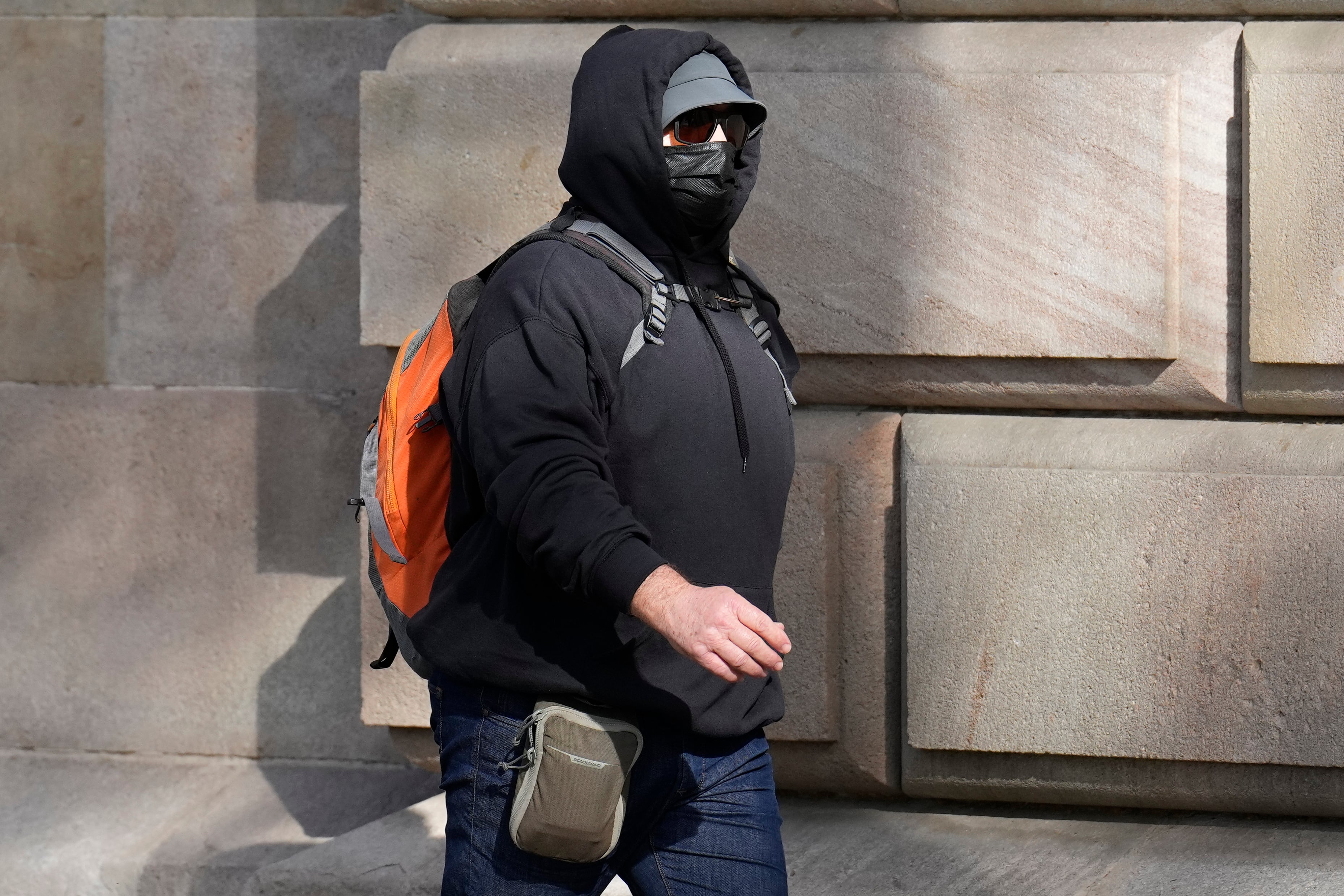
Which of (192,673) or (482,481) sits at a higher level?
(482,481)

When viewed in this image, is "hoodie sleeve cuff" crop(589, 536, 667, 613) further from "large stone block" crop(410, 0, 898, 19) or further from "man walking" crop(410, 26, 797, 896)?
"large stone block" crop(410, 0, 898, 19)

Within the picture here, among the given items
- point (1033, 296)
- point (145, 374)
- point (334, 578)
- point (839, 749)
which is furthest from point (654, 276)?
point (145, 374)

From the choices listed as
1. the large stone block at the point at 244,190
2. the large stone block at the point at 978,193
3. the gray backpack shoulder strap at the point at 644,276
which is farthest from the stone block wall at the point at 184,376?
the gray backpack shoulder strap at the point at 644,276

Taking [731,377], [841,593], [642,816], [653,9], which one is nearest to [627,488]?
[731,377]

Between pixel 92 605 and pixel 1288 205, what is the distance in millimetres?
2899

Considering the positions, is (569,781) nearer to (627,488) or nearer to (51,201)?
(627,488)

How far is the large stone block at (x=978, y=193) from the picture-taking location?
2.74 m

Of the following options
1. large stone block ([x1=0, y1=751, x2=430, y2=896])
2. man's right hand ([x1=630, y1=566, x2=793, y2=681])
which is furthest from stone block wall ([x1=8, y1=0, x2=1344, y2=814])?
man's right hand ([x1=630, y1=566, x2=793, y2=681])

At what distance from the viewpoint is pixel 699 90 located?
1919 mm

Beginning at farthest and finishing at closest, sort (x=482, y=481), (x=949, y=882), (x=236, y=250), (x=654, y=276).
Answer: (x=236, y=250) → (x=949, y=882) → (x=654, y=276) → (x=482, y=481)

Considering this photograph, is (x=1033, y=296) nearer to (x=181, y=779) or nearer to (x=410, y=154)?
(x=410, y=154)

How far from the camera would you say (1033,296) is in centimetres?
278

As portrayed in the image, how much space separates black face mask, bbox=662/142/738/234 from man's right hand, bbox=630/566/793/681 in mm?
597

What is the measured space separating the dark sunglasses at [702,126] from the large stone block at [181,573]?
5.11ft
